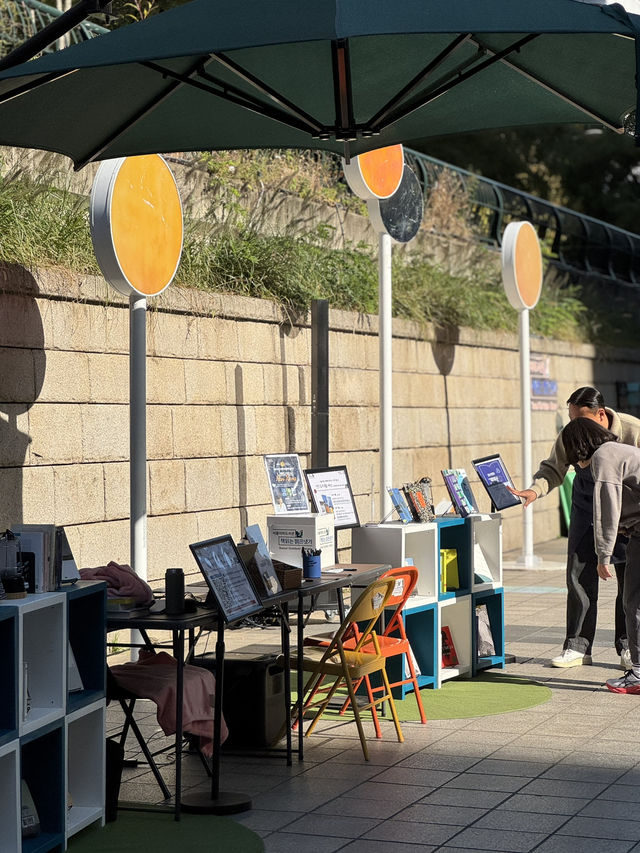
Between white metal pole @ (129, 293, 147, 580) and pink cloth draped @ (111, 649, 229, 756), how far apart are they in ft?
7.54

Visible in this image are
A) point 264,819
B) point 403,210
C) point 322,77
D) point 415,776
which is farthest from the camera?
point 403,210

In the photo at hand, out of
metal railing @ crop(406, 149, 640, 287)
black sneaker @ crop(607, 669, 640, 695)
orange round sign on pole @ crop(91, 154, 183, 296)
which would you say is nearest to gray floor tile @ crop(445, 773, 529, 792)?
black sneaker @ crop(607, 669, 640, 695)

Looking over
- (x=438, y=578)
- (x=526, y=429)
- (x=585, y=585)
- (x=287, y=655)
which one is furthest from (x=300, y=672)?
(x=526, y=429)

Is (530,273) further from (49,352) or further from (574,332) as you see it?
(49,352)

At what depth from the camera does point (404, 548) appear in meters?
7.98

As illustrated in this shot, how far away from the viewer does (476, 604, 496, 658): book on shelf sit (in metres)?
8.52

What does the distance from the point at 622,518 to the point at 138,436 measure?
3.02 m

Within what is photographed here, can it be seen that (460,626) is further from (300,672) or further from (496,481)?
(300,672)

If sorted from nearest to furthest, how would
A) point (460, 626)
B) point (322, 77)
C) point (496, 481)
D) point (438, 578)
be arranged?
point (322, 77), point (438, 578), point (460, 626), point (496, 481)

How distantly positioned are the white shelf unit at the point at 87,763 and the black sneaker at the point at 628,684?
371cm

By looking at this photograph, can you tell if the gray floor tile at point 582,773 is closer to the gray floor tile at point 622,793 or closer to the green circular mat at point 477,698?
the gray floor tile at point 622,793

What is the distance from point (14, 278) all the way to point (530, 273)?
782 centimetres

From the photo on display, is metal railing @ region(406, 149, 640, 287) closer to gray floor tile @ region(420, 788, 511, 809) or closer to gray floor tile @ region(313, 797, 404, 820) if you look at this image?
gray floor tile @ region(420, 788, 511, 809)

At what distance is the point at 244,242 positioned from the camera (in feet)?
36.2
